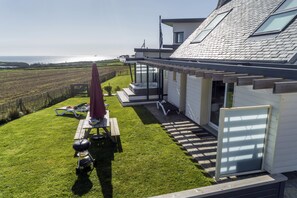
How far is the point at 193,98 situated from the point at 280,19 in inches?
186

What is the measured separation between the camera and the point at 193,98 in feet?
33.2

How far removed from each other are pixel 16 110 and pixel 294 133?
13.1 meters

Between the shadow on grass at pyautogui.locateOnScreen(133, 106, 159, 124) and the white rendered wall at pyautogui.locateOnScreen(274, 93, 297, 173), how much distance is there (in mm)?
5720

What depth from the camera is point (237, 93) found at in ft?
21.9

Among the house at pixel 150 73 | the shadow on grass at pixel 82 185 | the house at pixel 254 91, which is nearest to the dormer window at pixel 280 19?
the house at pixel 254 91

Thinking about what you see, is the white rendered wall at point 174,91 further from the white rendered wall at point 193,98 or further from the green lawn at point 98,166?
the green lawn at point 98,166

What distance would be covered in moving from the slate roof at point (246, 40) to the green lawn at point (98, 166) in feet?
12.8

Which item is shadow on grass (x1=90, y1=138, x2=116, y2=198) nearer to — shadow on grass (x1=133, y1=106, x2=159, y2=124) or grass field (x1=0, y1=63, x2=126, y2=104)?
shadow on grass (x1=133, y1=106, x2=159, y2=124)

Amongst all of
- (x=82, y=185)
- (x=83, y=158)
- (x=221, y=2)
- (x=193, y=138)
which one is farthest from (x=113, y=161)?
(x=221, y=2)

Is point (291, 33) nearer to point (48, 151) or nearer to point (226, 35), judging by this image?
point (226, 35)

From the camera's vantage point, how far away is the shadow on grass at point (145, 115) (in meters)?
10.3

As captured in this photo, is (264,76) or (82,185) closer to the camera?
(264,76)

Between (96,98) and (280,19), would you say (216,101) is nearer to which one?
(280,19)

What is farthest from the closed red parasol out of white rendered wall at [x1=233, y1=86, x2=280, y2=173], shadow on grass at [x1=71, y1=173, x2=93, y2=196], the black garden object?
white rendered wall at [x1=233, y1=86, x2=280, y2=173]
